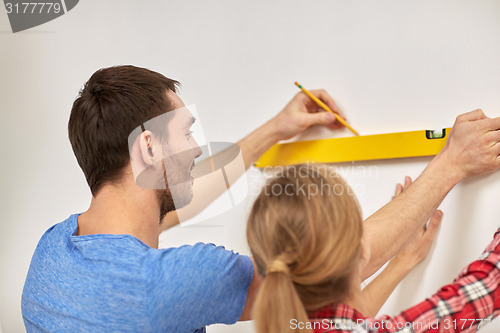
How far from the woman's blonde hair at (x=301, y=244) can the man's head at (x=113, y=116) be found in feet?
1.04

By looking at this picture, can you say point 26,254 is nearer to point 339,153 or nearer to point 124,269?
point 124,269

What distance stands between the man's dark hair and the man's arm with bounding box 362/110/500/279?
0.45 meters

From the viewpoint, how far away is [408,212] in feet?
2.84

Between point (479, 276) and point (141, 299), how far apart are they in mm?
509

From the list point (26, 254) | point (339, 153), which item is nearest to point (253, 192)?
point (339, 153)

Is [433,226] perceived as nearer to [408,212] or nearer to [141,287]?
[408,212]

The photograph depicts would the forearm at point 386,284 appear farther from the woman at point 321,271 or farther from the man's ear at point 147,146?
the man's ear at point 147,146

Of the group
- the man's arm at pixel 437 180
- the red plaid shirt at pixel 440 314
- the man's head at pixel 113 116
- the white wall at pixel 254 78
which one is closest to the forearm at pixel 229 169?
the white wall at pixel 254 78

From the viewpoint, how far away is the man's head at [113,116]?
93 centimetres

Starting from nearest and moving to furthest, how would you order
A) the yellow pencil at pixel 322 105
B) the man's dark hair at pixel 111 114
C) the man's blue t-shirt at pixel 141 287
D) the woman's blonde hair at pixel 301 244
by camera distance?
the woman's blonde hair at pixel 301 244, the man's blue t-shirt at pixel 141 287, the man's dark hair at pixel 111 114, the yellow pencil at pixel 322 105

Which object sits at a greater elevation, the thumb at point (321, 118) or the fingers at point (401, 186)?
the thumb at point (321, 118)

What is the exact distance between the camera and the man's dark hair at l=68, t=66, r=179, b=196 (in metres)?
0.93

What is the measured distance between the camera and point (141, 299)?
80cm

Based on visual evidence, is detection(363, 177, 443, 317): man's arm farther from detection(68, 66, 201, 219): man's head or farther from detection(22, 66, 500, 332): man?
detection(68, 66, 201, 219): man's head
